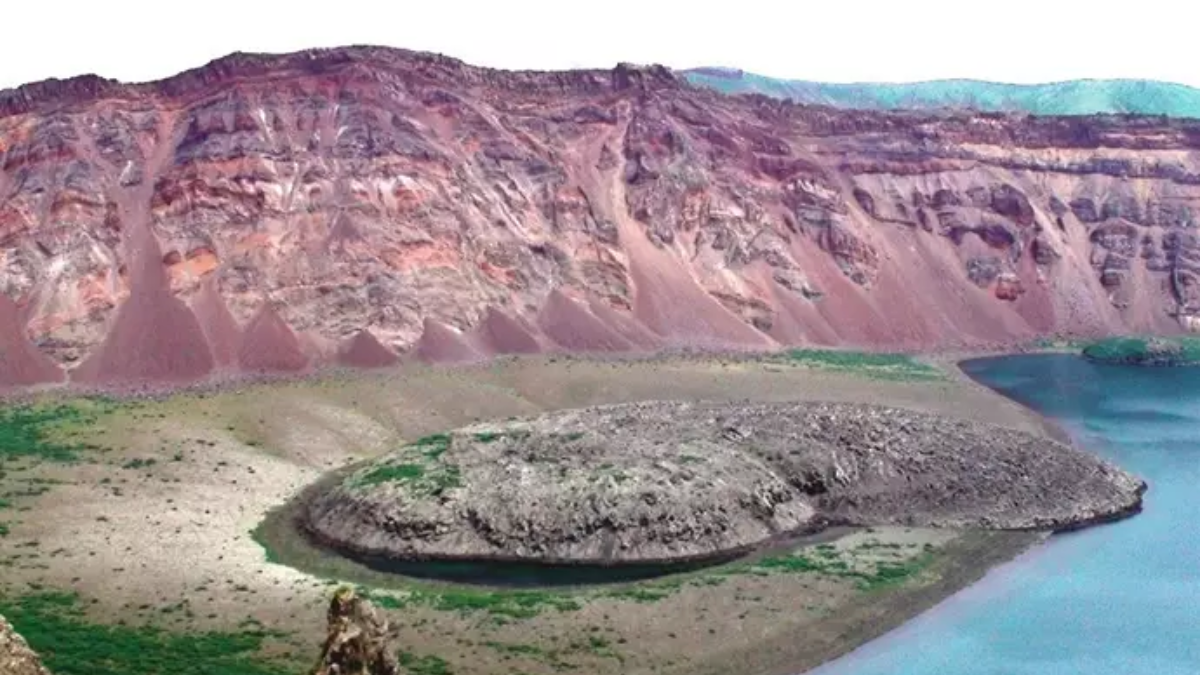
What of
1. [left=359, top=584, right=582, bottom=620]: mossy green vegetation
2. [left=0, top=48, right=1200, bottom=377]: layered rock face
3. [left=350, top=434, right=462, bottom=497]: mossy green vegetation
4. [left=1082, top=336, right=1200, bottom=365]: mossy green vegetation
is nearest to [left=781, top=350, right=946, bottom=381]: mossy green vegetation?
[left=0, top=48, right=1200, bottom=377]: layered rock face

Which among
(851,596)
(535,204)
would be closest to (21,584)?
(851,596)

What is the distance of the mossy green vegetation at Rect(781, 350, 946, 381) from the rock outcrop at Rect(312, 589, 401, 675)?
5937cm

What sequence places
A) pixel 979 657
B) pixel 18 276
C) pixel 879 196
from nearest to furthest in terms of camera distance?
pixel 979 657 < pixel 18 276 < pixel 879 196

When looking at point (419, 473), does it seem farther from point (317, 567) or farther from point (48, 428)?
point (48, 428)

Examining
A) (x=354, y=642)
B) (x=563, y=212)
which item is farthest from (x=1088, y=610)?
(x=563, y=212)

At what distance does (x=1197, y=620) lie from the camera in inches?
1384

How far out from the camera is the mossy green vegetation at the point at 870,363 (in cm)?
7581

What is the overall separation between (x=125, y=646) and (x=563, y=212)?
61.2 m

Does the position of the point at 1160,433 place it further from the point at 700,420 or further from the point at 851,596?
the point at 851,596

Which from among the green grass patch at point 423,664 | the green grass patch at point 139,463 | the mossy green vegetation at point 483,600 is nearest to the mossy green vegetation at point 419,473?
the mossy green vegetation at point 483,600

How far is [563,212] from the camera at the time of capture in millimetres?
87062

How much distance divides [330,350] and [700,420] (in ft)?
88.9

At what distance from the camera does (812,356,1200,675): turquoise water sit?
31.8m

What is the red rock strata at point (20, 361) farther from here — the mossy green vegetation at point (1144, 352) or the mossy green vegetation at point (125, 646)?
the mossy green vegetation at point (1144, 352)
